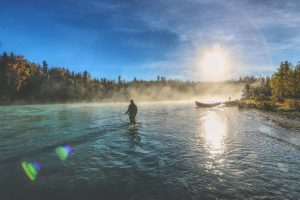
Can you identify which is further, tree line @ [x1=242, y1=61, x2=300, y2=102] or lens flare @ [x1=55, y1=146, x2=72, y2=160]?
tree line @ [x1=242, y1=61, x2=300, y2=102]

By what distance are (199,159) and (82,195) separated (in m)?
9.28

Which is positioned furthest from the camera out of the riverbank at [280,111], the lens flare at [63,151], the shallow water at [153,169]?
the riverbank at [280,111]

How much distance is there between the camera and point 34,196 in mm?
11531

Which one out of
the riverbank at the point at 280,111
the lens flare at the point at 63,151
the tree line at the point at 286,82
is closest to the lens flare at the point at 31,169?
the lens flare at the point at 63,151

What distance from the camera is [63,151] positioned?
66.2ft

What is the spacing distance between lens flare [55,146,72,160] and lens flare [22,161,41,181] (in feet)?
6.88

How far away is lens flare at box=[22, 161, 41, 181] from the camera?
14172 millimetres

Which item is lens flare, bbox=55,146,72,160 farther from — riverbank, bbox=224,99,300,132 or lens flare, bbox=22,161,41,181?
riverbank, bbox=224,99,300,132

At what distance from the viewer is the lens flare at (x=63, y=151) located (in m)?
18.6

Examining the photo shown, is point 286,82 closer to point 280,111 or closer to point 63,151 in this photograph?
point 280,111

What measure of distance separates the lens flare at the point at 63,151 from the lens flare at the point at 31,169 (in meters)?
2.10

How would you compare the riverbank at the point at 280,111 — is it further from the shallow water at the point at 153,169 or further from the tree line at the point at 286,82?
the shallow water at the point at 153,169

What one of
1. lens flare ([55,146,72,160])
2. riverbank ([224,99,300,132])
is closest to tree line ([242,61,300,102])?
riverbank ([224,99,300,132])

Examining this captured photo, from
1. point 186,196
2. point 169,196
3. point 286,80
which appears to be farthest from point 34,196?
point 286,80
